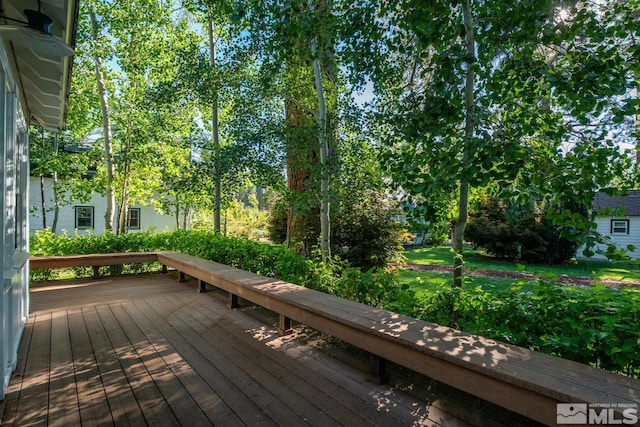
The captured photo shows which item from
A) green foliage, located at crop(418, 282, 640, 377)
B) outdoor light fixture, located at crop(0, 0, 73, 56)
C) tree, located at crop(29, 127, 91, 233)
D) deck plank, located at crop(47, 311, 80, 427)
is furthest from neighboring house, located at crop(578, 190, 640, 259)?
tree, located at crop(29, 127, 91, 233)

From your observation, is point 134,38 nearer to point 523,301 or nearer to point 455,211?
point 455,211

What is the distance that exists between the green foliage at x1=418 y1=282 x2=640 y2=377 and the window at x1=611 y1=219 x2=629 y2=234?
16.6 m

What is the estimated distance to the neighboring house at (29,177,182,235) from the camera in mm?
13789

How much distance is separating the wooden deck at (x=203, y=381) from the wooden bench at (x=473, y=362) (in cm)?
32

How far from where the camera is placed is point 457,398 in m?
2.29

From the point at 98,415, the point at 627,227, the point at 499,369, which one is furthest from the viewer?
the point at 627,227

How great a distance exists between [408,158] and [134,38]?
9532mm

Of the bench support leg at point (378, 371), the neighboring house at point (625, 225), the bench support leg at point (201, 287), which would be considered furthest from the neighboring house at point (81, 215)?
the neighboring house at point (625, 225)

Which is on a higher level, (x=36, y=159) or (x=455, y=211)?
(x=36, y=159)

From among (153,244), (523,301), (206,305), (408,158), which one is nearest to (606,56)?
(408,158)

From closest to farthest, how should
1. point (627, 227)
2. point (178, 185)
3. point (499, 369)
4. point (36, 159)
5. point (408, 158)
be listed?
1. point (499, 369)
2. point (408, 158)
3. point (178, 185)
4. point (36, 159)
5. point (627, 227)

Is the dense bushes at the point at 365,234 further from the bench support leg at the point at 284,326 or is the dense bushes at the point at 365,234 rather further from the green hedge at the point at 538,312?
the bench support leg at the point at 284,326

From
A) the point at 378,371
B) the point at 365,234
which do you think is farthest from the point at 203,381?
the point at 365,234

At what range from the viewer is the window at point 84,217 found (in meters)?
15.0
